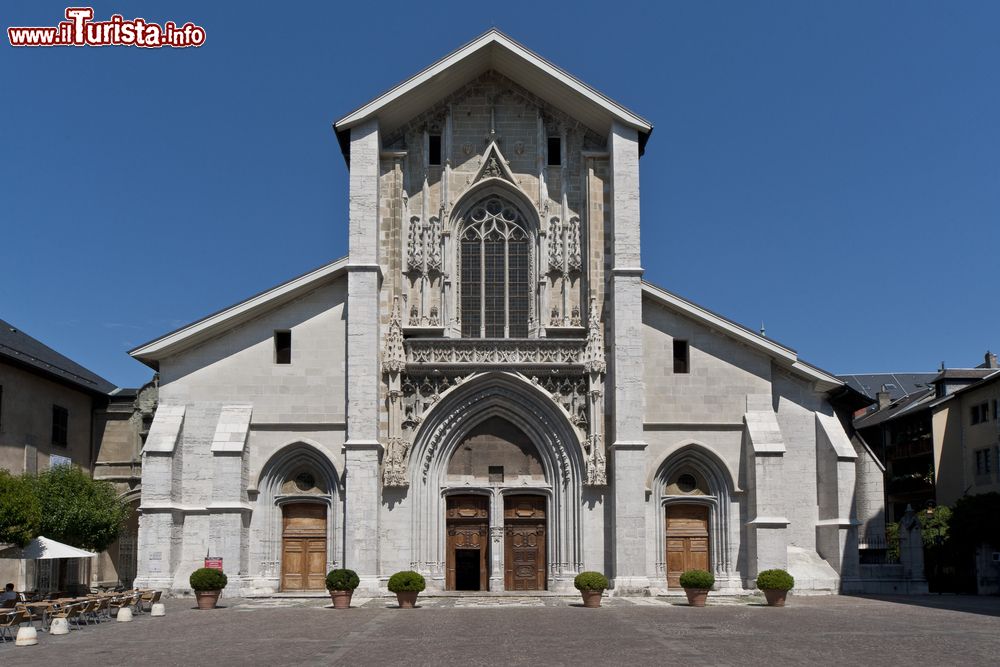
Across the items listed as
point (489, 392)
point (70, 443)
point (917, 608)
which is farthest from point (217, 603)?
point (917, 608)

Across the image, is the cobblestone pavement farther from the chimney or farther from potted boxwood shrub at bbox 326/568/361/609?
the chimney

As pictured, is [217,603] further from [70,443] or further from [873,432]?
[873,432]

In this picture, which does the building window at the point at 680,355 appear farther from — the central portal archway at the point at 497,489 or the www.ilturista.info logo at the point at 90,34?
the www.ilturista.info logo at the point at 90,34

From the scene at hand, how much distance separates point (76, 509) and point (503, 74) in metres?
19.7

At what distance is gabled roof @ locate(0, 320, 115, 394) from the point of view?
122 feet

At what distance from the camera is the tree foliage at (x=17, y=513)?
2862 centimetres

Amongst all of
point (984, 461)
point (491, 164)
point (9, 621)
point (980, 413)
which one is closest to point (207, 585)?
point (9, 621)

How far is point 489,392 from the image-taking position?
35312 millimetres

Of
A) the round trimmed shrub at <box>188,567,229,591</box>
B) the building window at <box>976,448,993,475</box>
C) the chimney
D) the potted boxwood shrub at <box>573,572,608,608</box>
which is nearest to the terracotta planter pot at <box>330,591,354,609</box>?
the round trimmed shrub at <box>188,567,229,591</box>

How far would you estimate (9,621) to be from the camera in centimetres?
2295

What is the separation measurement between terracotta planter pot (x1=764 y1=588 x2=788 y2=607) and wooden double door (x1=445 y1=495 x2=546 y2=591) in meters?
8.10

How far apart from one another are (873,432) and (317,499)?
38.7m

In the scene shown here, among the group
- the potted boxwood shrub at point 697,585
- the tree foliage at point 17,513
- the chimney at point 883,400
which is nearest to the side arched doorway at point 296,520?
the tree foliage at point 17,513

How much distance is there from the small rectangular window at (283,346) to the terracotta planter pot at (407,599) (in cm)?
935
